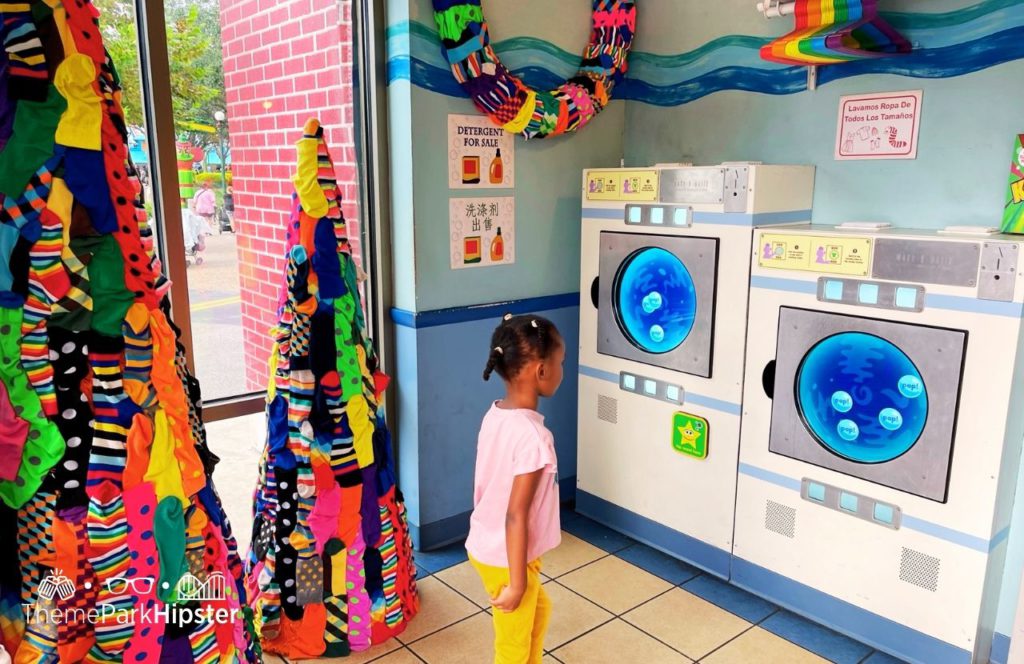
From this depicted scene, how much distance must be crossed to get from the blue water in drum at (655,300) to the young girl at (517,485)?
1.14m

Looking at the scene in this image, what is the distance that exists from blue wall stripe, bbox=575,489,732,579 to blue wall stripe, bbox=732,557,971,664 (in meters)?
0.09

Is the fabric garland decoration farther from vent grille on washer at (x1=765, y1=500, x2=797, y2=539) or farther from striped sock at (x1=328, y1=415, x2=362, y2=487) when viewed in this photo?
vent grille on washer at (x1=765, y1=500, x2=797, y2=539)

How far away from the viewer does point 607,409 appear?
3408 mm

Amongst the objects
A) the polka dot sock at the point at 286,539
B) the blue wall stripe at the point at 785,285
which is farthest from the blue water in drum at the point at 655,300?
the polka dot sock at the point at 286,539

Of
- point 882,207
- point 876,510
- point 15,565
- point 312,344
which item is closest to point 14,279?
point 15,565

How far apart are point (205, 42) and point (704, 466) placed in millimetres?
2629

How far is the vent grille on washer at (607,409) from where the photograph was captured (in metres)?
3.37

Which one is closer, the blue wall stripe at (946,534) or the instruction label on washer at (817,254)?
the blue wall stripe at (946,534)

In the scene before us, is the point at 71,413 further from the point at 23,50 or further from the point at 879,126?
the point at 879,126

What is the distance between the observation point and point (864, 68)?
2.83 metres

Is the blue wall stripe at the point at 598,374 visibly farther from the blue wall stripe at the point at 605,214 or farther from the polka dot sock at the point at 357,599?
the polka dot sock at the point at 357,599

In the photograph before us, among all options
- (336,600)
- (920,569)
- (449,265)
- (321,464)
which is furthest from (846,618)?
(449,265)

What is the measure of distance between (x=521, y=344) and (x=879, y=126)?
1.80m

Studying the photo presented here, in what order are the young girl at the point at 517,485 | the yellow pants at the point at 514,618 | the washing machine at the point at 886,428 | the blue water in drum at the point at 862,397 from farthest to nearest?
1. the blue water in drum at the point at 862,397
2. the washing machine at the point at 886,428
3. the yellow pants at the point at 514,618
4. the young girl at the point at 517,485
